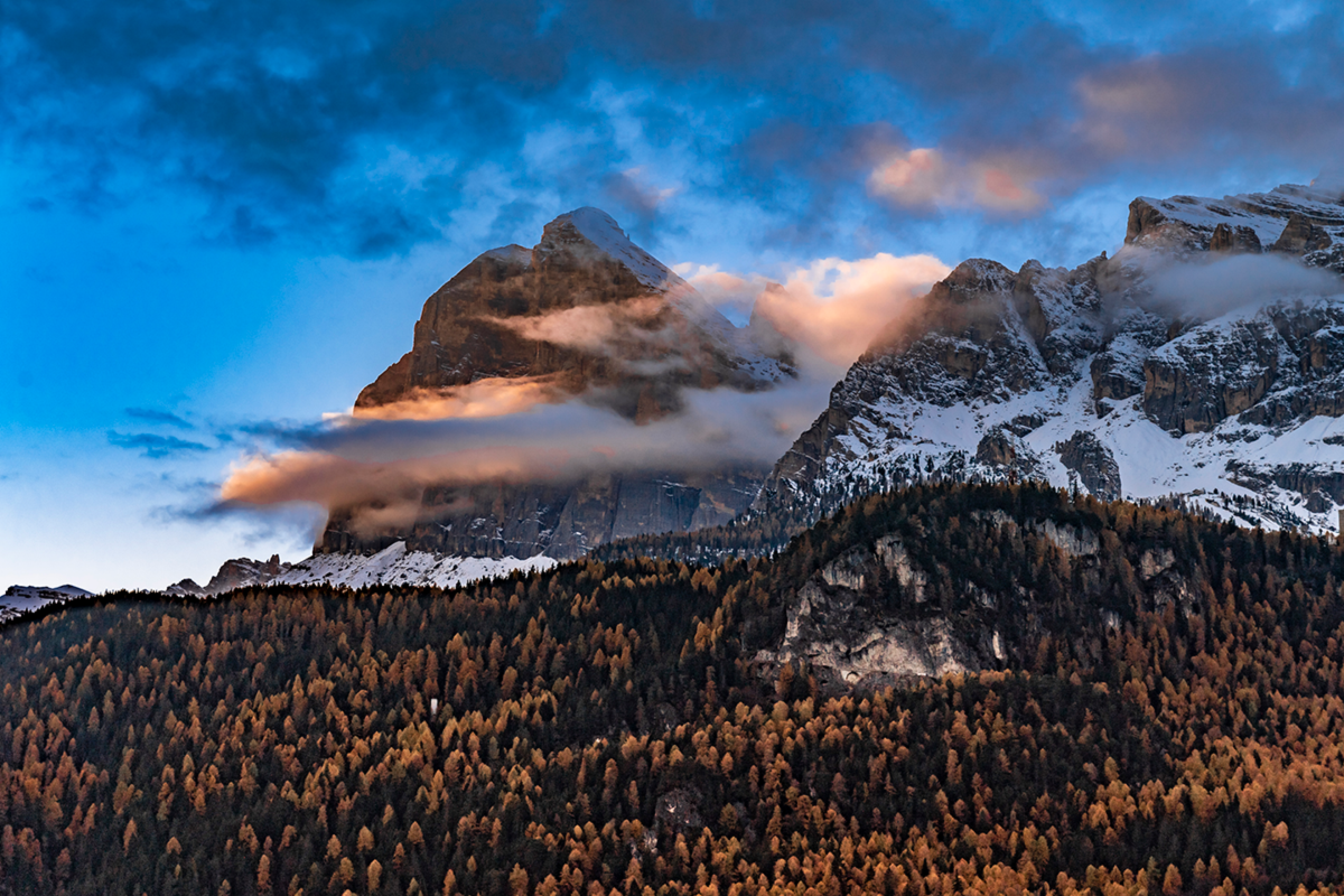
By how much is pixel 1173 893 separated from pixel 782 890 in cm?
5804

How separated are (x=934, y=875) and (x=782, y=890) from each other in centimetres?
2346

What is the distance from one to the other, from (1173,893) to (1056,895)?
17608 mm

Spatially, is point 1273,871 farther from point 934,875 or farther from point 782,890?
point 782,890

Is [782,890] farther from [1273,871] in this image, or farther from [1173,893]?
[1273,871]

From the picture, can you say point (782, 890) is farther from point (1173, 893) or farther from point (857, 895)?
point (1173, 893)

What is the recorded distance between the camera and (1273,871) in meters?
198

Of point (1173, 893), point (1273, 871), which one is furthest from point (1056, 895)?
point (1273, 871)

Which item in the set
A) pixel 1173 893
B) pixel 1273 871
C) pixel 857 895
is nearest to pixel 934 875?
pixel 857 895

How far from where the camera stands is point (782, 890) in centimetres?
19850

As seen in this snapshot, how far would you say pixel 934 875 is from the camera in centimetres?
19988

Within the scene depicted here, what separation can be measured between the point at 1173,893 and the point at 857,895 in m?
46.7

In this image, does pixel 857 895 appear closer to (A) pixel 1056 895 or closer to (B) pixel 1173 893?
(A) pixel 1056 895

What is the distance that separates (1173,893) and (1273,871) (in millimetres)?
16503

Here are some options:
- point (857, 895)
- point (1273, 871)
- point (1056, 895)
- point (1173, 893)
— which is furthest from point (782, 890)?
point (1273, 871)
